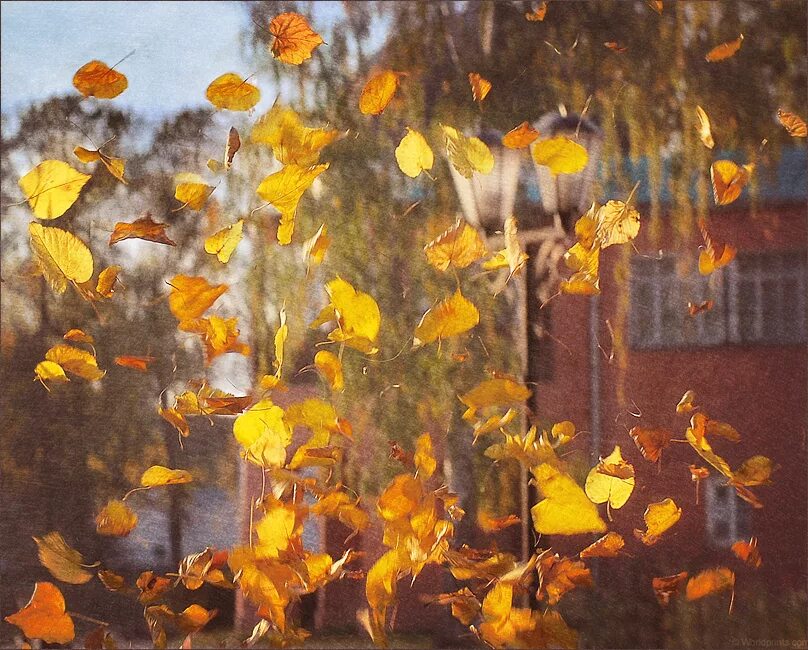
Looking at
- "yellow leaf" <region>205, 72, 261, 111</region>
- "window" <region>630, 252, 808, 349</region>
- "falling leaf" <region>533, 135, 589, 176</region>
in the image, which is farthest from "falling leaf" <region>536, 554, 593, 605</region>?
"yellow leaf" <region>205, 72, 261, 111</region>

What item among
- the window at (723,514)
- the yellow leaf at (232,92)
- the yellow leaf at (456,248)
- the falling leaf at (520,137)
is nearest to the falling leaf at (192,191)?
the yellow leaf at (232,92)

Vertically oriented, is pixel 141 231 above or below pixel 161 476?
above

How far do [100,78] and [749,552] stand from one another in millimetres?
1209

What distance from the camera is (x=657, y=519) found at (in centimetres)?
115

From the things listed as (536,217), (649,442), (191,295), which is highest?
(536,217)

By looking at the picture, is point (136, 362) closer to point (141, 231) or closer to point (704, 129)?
point (141, 231)

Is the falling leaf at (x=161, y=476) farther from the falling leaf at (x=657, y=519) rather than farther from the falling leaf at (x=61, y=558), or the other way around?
the falling leaf at (x=657, y=519)

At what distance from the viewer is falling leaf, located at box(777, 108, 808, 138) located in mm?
1192

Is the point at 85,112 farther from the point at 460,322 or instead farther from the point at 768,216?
the point at 768,216

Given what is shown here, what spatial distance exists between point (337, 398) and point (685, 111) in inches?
27.1

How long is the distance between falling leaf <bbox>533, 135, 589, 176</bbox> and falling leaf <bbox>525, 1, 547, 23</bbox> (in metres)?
→ 0.20

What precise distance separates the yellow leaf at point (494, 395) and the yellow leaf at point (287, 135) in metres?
0.43

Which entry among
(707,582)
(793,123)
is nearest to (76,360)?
(707,582)

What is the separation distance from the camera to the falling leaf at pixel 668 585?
1153 mm
